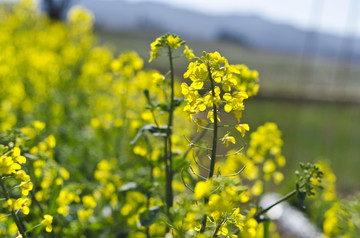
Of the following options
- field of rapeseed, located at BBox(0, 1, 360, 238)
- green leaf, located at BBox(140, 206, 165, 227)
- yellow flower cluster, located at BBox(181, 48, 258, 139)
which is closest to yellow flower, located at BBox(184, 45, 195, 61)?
field of rapeseed, located at BBox(0, 1, 360, 238)

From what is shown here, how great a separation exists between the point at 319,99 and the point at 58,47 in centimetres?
827

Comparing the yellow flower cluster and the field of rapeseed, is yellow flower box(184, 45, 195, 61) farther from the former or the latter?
the yellow flower cluster

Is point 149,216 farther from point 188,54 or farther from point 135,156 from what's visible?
point 135,156

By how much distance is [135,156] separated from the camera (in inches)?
112

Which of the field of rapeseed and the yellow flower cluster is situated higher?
the yellow flower cluster

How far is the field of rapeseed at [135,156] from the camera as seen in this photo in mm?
1014

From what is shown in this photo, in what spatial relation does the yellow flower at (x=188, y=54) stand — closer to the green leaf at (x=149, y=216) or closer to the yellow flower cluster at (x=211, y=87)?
the yellow flower cluster at (x=211, y=87)

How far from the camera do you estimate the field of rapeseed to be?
1.01m

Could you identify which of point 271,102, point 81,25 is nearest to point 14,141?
point 81,25

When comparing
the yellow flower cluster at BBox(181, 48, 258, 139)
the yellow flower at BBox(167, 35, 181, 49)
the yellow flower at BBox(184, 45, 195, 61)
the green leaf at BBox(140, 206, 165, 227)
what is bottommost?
the green leaf at BBox(140, 206, 165, 227)

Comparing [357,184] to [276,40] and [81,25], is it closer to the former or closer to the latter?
[81,25]

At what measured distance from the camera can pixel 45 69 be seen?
14.2 feet

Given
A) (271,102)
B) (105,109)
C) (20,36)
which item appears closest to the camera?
(105,109)

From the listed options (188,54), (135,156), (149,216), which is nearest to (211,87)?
(188,54)
